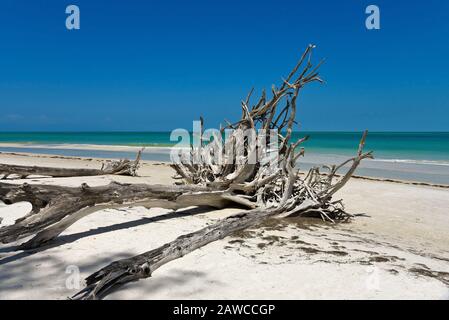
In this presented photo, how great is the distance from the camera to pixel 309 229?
222 inches

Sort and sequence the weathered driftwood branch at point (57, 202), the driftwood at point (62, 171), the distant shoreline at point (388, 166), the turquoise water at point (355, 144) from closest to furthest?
the weathered driftwood branch at point (57, 202) → the driftwood at point (62, 171) → the distant shoreline at point (388, 166) → the turquoise water at point (355, 144)

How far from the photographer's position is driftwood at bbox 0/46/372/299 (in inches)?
152

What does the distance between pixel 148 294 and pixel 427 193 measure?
9.25 metres

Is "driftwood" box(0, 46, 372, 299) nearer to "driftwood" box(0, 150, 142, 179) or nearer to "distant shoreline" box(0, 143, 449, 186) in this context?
"driftwood" box(0, 150, 142, 179)

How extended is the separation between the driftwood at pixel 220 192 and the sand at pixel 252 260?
16 centimetres

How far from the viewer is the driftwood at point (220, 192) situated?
12.6 feet

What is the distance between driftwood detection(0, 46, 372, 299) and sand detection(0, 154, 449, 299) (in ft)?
Answer: 0.54

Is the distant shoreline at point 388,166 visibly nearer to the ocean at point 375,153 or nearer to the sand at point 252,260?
the ocean at point 375,153

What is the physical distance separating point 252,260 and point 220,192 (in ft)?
8.46

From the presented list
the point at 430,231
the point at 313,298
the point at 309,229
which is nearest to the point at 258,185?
the point at 309,229

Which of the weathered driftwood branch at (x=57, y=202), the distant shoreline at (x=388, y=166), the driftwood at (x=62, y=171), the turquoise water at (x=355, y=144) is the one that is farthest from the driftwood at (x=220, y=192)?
the turquoise water at (x=355, y=144)

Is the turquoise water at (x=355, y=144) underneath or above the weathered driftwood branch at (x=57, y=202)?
above

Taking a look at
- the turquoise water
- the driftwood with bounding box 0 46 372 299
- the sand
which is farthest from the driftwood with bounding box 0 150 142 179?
the turquoise water
